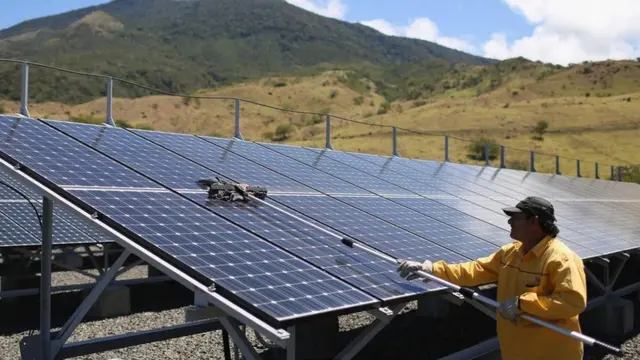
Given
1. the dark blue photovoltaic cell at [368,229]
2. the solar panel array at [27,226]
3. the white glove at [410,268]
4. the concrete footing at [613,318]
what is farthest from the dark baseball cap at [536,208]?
the solar panel array at [27,226]

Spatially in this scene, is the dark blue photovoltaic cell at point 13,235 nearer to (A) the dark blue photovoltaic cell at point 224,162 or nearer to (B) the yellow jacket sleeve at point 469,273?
(A) the dark blue photovoltaic cell at point 224,162

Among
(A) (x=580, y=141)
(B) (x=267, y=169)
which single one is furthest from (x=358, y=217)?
(A) (x=580, y=141)

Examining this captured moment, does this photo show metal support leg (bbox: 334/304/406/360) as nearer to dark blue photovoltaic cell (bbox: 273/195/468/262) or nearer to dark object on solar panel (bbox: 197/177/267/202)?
dark blue photovoltaic cell (bbox: 273/195/468/262)

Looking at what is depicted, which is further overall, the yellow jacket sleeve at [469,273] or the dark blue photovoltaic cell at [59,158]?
the dark blue photovoltaic cell at [59,158]

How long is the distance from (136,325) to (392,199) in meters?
6.28

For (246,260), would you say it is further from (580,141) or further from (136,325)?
(580,141)

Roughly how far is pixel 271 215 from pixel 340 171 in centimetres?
539

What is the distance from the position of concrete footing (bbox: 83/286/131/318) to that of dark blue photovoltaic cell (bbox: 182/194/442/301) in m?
8.28

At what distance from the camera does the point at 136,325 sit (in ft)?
46.7

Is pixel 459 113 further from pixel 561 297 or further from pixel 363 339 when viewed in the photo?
pixel 561 297

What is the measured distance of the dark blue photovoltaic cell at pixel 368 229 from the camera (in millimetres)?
7743

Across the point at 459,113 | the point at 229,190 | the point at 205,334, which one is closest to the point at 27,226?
the point at 205,334

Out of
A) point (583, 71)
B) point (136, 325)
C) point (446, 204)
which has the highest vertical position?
point (583, 71)

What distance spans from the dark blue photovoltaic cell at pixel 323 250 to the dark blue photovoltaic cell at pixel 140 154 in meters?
0.82
